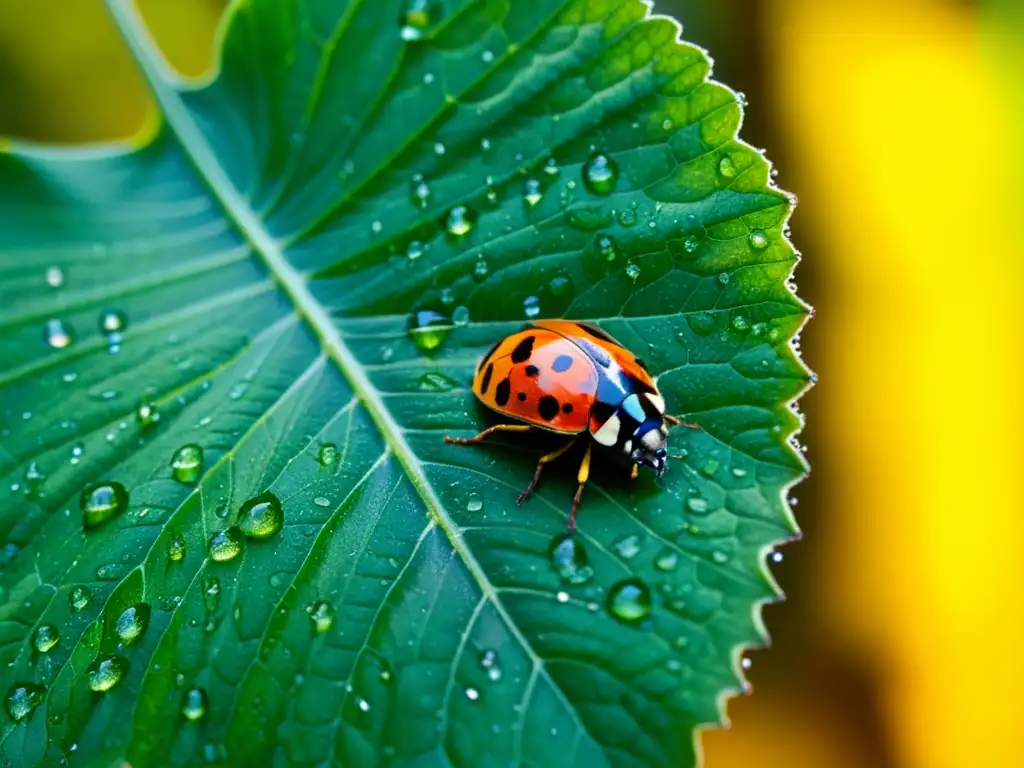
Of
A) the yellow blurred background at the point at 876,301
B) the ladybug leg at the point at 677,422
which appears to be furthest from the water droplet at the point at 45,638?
the yellow blurred background at the point at 876,301

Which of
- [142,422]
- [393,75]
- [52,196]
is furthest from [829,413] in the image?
[52,196]

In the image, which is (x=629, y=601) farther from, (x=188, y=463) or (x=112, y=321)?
(x=112, y=321)

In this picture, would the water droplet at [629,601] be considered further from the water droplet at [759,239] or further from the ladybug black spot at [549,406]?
the water droplet at [759,239]

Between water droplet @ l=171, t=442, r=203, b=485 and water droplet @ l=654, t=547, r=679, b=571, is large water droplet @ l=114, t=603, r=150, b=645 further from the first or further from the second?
water droplet @ l=654, t=547, r=679, b=571

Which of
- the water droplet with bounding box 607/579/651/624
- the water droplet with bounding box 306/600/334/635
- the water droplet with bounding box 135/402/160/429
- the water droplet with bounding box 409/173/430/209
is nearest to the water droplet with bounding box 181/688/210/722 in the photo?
the water droplet with bounding box 306/600/334/635

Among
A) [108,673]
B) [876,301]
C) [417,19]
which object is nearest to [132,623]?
[108,673]
